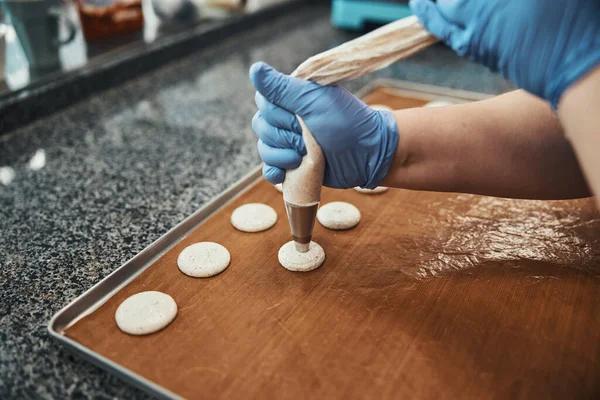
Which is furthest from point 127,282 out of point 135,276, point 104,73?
point 104,73

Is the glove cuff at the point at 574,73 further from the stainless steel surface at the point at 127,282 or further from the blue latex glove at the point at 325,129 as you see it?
the stainless steel surface at the point at 127,282

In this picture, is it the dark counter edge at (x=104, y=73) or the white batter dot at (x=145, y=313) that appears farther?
the dark counter edge at (x=104, y=73)

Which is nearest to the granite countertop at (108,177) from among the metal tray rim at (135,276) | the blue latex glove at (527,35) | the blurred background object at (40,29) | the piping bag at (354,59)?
the metal tray rim at (135,276)

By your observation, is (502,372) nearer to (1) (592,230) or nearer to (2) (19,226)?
(1) (592,230)

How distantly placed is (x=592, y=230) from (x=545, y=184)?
0.19m

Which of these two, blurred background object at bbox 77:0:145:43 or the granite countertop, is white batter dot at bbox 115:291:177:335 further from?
blurred background object at bbox 77:0:145:43

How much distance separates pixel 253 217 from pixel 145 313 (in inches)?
11.9

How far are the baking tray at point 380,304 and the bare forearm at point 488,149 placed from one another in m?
0.13

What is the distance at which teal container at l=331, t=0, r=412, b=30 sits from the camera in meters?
1.90

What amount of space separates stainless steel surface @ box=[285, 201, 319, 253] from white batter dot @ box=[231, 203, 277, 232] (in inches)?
4.5

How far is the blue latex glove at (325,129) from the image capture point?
77cm

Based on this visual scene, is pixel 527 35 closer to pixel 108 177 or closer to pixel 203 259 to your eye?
pixel 203 259

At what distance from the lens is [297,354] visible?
74 cm

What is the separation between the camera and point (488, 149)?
0.89 meters
